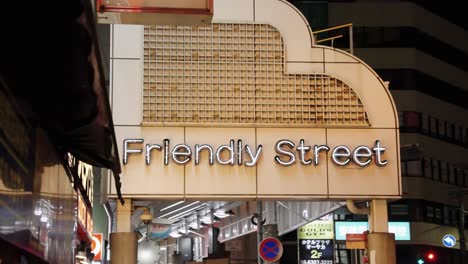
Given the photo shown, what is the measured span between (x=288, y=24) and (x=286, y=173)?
3.11 m

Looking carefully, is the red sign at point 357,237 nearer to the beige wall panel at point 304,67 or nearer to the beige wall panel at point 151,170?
the beige wall panel at point 304,67

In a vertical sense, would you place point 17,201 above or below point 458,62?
below

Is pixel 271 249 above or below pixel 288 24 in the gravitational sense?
below

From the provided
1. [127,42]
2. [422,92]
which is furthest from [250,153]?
[422,92]

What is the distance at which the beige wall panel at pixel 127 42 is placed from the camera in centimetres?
1645

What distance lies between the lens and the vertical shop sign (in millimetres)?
37344

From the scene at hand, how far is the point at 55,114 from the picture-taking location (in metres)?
6.74

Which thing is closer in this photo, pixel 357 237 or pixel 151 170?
pixel 151 170

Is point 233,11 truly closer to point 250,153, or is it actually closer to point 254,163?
point 250,153

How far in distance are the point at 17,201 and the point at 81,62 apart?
110 cm

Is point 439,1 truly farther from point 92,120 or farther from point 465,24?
point 92,120

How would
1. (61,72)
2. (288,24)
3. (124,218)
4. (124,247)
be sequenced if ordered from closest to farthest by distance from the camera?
(61,72)
(124,247)
(124,218)
(288,24)

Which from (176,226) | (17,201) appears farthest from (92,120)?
(176,226)

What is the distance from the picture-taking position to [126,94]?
53.5 ft
